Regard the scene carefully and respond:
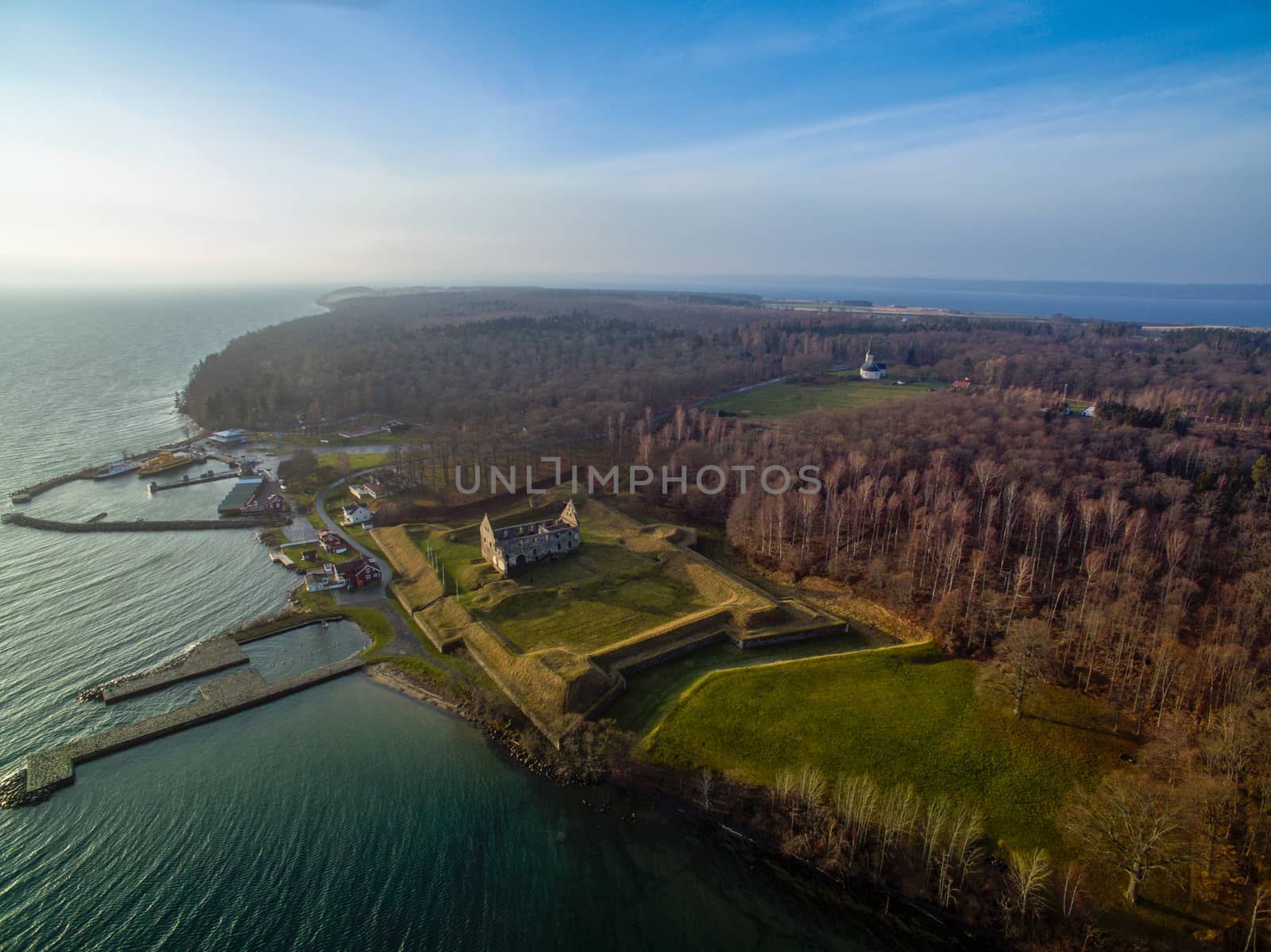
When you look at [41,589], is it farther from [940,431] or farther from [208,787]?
[940,431]

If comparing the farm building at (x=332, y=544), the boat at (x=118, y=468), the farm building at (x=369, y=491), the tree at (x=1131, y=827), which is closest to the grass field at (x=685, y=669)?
the tree at (x=1131, y=827)

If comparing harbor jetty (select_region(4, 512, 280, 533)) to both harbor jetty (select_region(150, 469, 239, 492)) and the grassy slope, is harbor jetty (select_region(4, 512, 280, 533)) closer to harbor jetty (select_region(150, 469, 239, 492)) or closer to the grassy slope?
harbor jetty (select_region(150, 469, 239, 492))

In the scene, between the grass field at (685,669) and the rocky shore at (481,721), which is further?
the grass field at (685,669)

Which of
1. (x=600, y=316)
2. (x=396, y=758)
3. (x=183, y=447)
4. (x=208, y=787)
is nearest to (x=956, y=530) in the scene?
(x=396, y=758)

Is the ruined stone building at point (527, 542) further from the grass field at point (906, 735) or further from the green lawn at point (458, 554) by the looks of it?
the grass field at point (906, 735)

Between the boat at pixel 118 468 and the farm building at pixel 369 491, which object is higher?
the boat at pixel 118 468

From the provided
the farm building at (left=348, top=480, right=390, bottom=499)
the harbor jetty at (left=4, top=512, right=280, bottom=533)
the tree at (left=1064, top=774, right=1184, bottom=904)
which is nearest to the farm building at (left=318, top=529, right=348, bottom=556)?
the harbor jetty at (left=4, top=512, right=280, bottom=533)

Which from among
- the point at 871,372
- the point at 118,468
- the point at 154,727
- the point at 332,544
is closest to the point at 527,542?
the point at 332,544

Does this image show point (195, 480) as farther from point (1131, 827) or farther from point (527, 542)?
point (1131, 827)

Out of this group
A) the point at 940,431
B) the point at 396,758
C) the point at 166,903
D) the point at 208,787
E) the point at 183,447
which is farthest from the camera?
the point at 183,447
